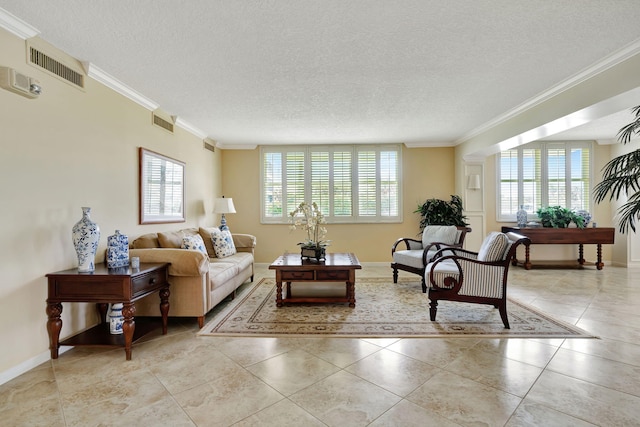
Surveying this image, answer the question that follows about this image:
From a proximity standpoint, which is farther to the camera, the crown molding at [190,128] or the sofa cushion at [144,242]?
the crown molding at [190,128]

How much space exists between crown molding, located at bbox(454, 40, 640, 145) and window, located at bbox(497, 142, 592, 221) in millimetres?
2045

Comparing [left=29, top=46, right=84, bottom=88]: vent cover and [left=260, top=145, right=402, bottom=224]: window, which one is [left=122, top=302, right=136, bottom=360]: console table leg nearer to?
[left=29, top=46, right=84, bottom=88]: vent cover

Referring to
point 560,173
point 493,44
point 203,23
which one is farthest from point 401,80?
point 560,173

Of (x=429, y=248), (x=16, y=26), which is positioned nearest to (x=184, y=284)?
(x=16, y=26)

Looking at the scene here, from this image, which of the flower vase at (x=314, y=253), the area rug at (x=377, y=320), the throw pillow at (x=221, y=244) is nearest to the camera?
the area rug at (x=377, y=320)

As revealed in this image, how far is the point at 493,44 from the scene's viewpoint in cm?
261

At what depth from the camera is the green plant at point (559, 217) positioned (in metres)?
6.05

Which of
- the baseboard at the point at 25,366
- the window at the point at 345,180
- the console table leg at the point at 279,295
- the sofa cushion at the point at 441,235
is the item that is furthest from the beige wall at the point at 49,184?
the sofa cushion at the point at 441,235

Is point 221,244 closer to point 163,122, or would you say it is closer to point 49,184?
point 163,122

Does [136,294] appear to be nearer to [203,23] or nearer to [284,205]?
[203,23]

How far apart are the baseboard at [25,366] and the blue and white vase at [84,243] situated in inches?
27.4

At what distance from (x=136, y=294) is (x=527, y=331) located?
3551 mm

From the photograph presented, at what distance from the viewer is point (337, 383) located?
6.93 feet

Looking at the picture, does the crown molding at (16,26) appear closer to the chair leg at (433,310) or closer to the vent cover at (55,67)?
the vent cover at (55,67)
